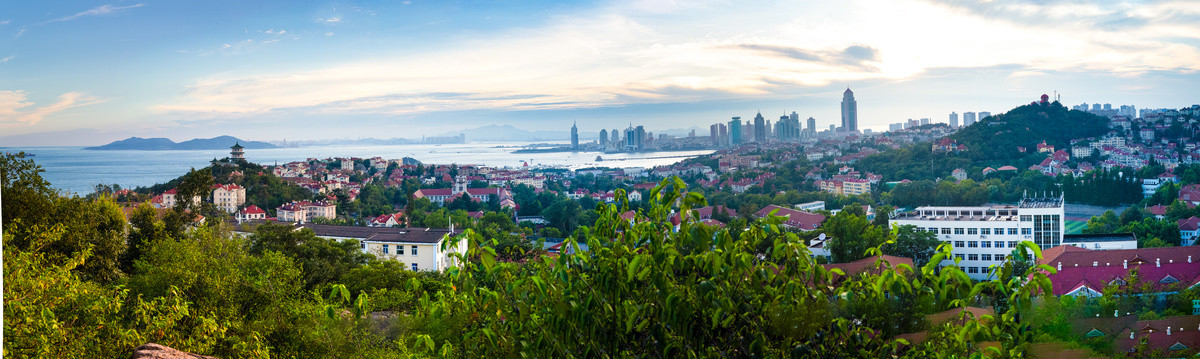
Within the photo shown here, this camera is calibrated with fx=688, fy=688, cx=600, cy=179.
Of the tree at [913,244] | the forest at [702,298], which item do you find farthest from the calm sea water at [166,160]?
the tree at [913,244]

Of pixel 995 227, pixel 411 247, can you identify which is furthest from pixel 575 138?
pixel 995 227

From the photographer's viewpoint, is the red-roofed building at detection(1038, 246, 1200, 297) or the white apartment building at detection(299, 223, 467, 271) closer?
the red-roofed building at detection(1038, 246, 1200, 297)

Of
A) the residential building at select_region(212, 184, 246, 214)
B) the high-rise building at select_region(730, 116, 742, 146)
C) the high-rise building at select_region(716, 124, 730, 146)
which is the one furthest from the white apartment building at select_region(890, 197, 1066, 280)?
the high-rise building at select_region(730, 116, 742, 146)

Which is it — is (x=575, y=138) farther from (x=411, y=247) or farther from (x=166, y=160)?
(x=411, y=247)

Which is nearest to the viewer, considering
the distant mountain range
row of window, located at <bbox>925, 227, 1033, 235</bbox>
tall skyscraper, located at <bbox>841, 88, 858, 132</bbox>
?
row of window, located at <bbox>925, 227, 1033, 235</bbox>

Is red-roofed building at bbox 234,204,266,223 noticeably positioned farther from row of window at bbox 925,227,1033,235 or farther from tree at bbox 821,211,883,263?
row of window at bbox 925,227,1033,235

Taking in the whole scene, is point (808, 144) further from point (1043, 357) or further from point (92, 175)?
point (1043, 357)

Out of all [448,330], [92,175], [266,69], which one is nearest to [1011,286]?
[448,330]

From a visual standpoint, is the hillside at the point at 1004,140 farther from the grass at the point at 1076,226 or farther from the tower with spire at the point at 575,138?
the tower with spire at the point at 575,138
